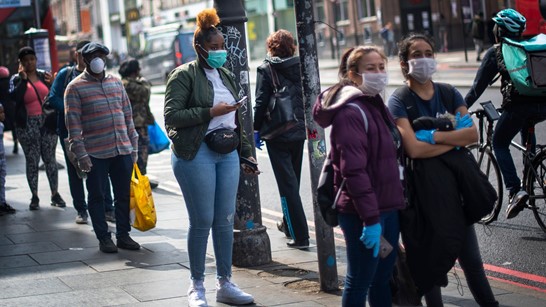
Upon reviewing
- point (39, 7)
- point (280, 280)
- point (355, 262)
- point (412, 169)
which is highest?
point (39, 7)

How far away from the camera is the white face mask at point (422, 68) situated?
5.45 meters

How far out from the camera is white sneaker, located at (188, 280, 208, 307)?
20.6 ft

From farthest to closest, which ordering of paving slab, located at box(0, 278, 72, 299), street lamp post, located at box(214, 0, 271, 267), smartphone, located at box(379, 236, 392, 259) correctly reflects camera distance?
1. street lamp post, located at box(214, 0, 271, 267)
2. paving slab, located at box(0, 278, 72, 299)
3. smartphone, located at box(379, 236, 392, 259)

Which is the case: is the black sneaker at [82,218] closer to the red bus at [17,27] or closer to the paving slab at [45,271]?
the paving slab at [45,271]

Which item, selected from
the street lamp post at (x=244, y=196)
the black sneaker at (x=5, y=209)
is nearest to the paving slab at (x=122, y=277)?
the street lamp post at (x=244, y=196)

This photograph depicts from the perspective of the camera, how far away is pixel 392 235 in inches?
199

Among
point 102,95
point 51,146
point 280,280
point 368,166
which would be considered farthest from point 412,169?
point 51,146

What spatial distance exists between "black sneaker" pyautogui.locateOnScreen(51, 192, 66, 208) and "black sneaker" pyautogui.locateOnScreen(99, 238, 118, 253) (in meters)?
3.10

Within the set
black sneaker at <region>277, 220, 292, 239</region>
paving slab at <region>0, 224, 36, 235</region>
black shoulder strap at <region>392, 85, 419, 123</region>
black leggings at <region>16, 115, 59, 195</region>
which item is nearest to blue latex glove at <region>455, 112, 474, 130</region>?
black shoulder strap at <region>392, 85, 419, 123</region>

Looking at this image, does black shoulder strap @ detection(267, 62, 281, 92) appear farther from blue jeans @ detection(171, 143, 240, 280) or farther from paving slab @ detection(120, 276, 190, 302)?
blue jeans @ detection(171, 143, 240, 280)

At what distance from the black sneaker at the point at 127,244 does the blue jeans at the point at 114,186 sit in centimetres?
3

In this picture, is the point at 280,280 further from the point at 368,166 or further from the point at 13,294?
the point at 368,166

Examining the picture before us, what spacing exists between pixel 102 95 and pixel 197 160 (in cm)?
242

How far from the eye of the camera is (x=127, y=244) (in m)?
8.59
